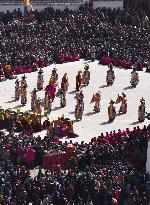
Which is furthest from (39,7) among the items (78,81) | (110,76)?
(78,81)

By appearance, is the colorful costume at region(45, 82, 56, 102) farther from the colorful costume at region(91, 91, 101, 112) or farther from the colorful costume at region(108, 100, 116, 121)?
the colorful costume at region(108, 100, 116, 121)

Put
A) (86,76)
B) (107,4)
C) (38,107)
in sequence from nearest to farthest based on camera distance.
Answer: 1. (38,107)
2. (86,76)
3. (107,4)

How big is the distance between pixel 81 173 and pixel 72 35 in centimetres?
2538

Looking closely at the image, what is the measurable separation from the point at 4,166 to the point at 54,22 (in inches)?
1017

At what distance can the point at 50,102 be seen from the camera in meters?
40.0

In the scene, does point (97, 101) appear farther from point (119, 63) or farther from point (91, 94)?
point (119, 63)

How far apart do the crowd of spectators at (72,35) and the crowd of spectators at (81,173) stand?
16.4 m

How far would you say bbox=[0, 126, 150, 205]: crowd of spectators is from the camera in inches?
1065

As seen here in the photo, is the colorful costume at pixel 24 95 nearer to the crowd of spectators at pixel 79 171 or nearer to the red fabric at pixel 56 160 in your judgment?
the crowd of spectators at pixel 79 171

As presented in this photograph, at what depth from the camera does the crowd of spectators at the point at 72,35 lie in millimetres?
49406

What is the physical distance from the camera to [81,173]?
28.7 meters

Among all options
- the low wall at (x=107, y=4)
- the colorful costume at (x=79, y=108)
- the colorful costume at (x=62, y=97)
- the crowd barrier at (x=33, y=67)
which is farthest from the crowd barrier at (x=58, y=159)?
the low wall at (x=107, y=4)

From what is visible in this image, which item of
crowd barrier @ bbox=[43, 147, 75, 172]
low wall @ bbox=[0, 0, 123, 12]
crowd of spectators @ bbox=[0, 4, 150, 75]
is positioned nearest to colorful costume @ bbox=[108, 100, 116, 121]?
crowd barrier @ bbox=[43, 147, 75, 172]

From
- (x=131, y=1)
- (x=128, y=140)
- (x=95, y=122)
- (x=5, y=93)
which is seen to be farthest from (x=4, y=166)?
(x=131, y=1)
